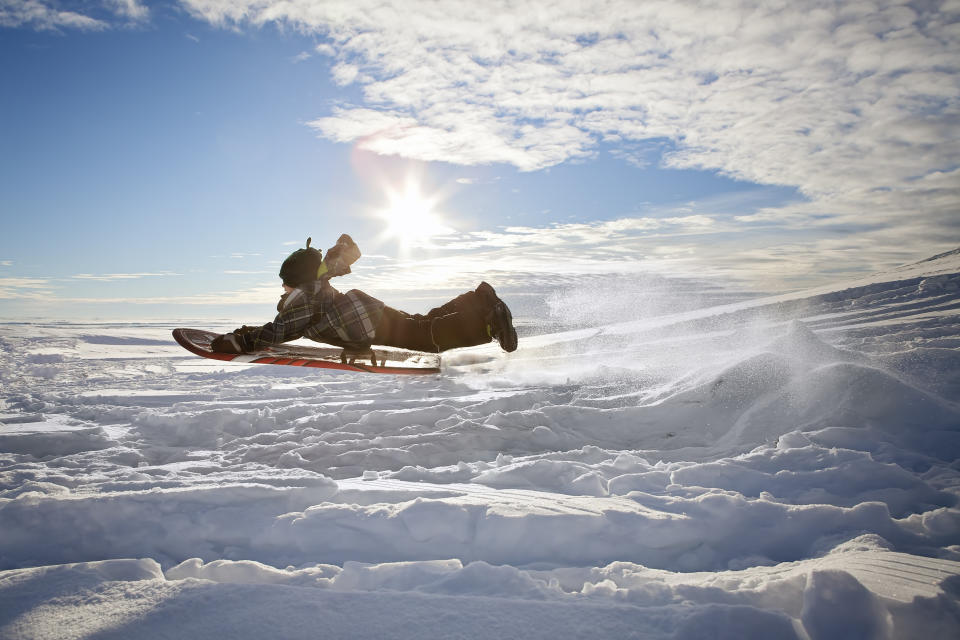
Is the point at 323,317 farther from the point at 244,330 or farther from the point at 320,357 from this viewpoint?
the point at 244,330

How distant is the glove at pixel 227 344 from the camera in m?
5.78

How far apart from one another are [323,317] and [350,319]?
32cm

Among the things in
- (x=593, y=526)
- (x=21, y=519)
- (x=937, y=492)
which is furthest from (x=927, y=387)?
(x=21, y=519)

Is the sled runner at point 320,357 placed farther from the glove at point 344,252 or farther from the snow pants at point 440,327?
the glove at point 344,252

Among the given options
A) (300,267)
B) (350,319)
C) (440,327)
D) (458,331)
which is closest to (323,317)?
(350,319)

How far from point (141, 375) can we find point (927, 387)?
862 inches

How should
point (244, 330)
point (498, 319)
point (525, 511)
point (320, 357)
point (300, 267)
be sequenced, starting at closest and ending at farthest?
1. point (525, 511)
2. point (300, 267)
3. point (498, 319)
4. point (244, 330)
5. point (320, 357)

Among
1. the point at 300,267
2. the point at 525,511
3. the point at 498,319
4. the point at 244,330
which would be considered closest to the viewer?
the point at 525,511

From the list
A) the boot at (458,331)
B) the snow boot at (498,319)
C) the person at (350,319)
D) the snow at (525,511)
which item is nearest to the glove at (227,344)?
the person at (350,319)

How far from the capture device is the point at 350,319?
582 centimetres

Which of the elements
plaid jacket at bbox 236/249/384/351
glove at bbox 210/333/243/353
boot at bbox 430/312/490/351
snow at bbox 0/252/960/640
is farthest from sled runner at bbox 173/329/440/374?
snow at bbox 0/252/960/640

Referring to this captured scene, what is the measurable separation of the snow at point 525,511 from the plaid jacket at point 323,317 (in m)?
1.53

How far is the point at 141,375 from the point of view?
17.5 metres

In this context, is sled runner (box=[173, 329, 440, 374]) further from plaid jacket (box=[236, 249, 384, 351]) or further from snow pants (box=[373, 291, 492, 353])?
snow pants (box=[373, 291, 492, 353])
